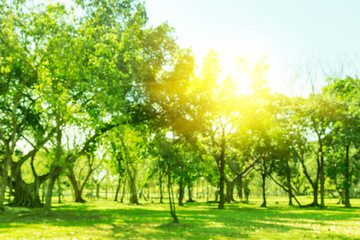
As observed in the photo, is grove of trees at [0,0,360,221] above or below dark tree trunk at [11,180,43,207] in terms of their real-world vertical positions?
above

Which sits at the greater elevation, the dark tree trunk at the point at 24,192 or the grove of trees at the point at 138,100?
the grove of trees at the point at 138,100

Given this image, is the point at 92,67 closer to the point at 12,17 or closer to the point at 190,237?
the point at 12,17

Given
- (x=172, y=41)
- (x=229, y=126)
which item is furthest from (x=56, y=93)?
(x=229, y=126)

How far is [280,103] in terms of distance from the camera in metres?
47.3

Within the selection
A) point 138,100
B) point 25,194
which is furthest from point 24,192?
point 138,100

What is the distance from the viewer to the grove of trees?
22641 mm

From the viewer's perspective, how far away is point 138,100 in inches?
1152

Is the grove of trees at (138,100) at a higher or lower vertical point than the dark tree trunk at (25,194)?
higher

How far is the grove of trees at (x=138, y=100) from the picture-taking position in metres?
22.6

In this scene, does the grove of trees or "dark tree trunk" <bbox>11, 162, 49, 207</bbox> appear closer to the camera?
the grove of trees

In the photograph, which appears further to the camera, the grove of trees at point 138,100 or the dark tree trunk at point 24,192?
the dark tree trunk at point 24,192

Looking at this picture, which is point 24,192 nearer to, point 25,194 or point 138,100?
point 25,194

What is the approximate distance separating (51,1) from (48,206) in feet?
54.9

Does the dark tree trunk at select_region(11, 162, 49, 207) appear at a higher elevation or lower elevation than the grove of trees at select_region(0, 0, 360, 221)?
lower
